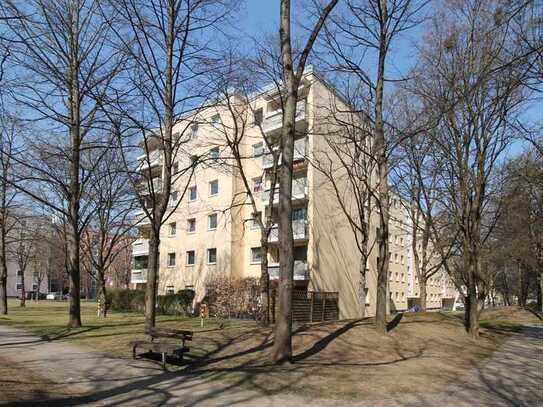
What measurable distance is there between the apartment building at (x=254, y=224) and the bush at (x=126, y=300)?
467cm

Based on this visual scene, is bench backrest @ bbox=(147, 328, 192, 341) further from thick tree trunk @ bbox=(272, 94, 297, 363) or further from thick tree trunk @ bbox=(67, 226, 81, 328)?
thick tree trunk @ bbox=(67, 226, 81, 328)

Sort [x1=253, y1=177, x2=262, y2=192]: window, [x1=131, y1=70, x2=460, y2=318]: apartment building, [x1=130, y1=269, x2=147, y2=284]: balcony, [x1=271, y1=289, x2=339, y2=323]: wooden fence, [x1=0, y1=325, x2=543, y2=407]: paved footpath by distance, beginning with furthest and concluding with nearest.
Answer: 1. [x1=130, y1=269, x2=147, y2=284]: balcony
2. [x1=253, y1=177, x2=262, y2=192]: window
3. [x1=131, y1=70, x2=460, y2=318]: apartment building
4. [x1=271, y1=289, x2=339, y2=323]: wooden fence
5. [x1=0, y1=325, x2=543, y2=407]: paved footpath

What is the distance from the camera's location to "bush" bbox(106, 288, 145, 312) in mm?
34781

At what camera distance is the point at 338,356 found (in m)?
10.9

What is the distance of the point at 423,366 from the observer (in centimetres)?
1019

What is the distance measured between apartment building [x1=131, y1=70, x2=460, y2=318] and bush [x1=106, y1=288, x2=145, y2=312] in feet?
15.3

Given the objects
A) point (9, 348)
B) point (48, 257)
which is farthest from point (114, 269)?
point (9, 348)

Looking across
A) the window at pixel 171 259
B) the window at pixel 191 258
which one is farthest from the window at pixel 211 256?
the window at pixel 171 259

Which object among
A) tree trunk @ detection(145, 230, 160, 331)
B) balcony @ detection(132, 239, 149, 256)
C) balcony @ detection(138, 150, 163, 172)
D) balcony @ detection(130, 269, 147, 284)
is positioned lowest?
balcony @ detection(130, 269, 147, 284)

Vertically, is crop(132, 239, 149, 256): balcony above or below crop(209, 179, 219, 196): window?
below

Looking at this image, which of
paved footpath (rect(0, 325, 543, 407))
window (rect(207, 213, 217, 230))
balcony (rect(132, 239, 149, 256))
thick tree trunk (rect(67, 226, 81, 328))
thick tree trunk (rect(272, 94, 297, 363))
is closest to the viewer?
paved footpath (rect(0, 325, 543, 407))

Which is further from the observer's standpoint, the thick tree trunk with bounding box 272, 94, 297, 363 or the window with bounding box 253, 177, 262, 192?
the window with bounding box 253, 177, 262, 192

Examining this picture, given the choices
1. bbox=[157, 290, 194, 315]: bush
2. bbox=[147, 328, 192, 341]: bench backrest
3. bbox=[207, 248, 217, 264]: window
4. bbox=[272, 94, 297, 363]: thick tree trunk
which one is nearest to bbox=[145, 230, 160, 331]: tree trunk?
Answer: bbox=[147, 328, 192, 341]: bench backrest

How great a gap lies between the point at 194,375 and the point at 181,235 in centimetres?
3352
